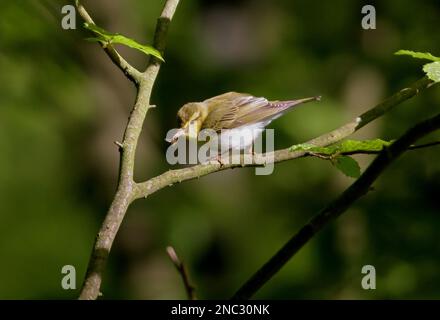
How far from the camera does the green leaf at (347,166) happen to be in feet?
7.84

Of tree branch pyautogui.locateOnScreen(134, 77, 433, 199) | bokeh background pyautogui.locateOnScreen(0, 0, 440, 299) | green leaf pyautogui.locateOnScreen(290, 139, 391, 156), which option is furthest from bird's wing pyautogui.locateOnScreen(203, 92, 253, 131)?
green leaf pyautogui.locateOnScreen(290, 139, 391, 156)

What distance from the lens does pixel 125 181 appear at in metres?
2.32

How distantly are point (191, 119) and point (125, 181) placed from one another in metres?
2.19

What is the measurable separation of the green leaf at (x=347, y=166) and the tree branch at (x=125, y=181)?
0.68 metres

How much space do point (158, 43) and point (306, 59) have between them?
17.1ft

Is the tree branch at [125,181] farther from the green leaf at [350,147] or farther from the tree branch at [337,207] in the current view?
the green leaf at [350,147]

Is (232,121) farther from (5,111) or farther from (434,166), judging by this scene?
(5,111)

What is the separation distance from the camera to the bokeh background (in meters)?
6.14

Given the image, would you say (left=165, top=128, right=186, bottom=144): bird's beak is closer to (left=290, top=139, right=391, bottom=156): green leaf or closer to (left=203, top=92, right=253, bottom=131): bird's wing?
(left=203, top=92, right=253, bottom=131): bird's wing

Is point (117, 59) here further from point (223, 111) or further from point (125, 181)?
point (223, 111)

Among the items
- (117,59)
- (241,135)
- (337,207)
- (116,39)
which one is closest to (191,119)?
(241,135)

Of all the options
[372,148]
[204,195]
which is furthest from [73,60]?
[372,148]

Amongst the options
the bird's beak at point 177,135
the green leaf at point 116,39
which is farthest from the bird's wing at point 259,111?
the green leaf at point 116,39

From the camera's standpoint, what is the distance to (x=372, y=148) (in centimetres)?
226
